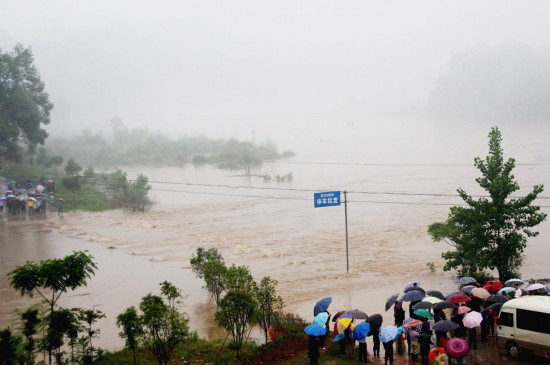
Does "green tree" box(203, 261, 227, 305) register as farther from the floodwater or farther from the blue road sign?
the blue road sign

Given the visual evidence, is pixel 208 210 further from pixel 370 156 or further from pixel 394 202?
pixel 370 156

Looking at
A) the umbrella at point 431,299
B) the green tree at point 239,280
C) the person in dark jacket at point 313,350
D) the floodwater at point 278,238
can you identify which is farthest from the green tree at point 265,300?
the umbrella at point 431,299

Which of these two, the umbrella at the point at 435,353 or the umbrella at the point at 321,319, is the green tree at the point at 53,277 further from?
the umbrella at the point at 435,353

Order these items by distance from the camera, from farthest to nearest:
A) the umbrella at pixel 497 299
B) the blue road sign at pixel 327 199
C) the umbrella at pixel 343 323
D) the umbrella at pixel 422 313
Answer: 1. the blue road sign at pixel 327 199
2. the umbrella at pixel 497 299
3. the umbrella at pixel 422 313
4. the umbrella at pixel 343 323

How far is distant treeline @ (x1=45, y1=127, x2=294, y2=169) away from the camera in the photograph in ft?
243

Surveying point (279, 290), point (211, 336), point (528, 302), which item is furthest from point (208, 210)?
point (528, 302)

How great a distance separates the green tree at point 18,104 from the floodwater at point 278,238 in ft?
28.6

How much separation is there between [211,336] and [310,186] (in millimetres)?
35009

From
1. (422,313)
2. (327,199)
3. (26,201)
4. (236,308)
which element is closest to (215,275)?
(236,308)

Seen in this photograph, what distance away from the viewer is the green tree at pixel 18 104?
42.0m

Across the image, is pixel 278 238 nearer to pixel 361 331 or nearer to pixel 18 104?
pixel 361 331

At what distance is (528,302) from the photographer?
435 inches

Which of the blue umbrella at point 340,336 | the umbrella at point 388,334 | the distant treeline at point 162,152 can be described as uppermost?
the distant treeline at point 162,152

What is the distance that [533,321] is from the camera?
10758 mm
